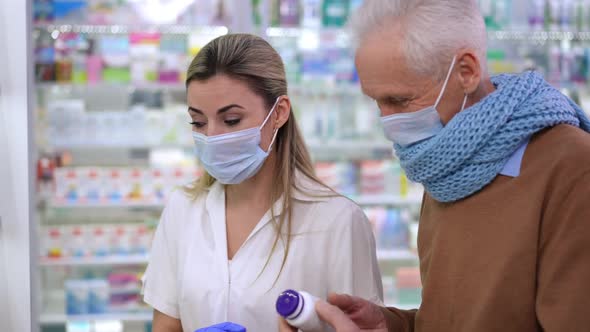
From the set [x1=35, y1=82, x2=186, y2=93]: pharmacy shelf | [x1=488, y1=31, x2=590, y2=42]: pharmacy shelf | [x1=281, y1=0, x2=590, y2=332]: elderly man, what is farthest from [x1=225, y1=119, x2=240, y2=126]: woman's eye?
[x1=488, y1=31, x2=590, y2=42]: pharmacy shelf

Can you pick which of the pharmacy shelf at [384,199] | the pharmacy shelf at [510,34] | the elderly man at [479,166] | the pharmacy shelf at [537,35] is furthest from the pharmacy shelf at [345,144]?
the elderly man at [479,166]

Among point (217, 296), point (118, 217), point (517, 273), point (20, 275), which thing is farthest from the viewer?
point (118, 217)

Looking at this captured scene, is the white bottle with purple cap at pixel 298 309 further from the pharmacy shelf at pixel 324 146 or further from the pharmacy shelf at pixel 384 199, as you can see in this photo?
the pharmacy shelf at pixel 384 199

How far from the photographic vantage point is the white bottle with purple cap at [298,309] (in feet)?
4.32

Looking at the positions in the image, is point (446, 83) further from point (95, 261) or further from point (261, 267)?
point (95, 261)

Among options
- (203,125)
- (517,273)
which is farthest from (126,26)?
(517,273)

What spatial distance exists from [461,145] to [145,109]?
140 inches

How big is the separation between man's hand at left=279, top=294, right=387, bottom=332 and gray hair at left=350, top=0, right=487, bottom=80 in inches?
19.1

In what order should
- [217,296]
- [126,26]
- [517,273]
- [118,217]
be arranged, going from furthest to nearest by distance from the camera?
[118,217]
[126,26]
[217,296]
[517,273]

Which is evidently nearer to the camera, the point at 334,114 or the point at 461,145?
the point at 461,145

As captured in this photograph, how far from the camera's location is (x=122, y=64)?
173 inches

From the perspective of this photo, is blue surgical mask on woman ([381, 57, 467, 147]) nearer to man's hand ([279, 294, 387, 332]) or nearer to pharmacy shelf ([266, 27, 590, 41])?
man's hand ([279, 294, 387, 332])

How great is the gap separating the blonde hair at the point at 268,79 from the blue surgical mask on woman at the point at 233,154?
8cm

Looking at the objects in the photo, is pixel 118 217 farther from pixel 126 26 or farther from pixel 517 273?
pixel 517 273
